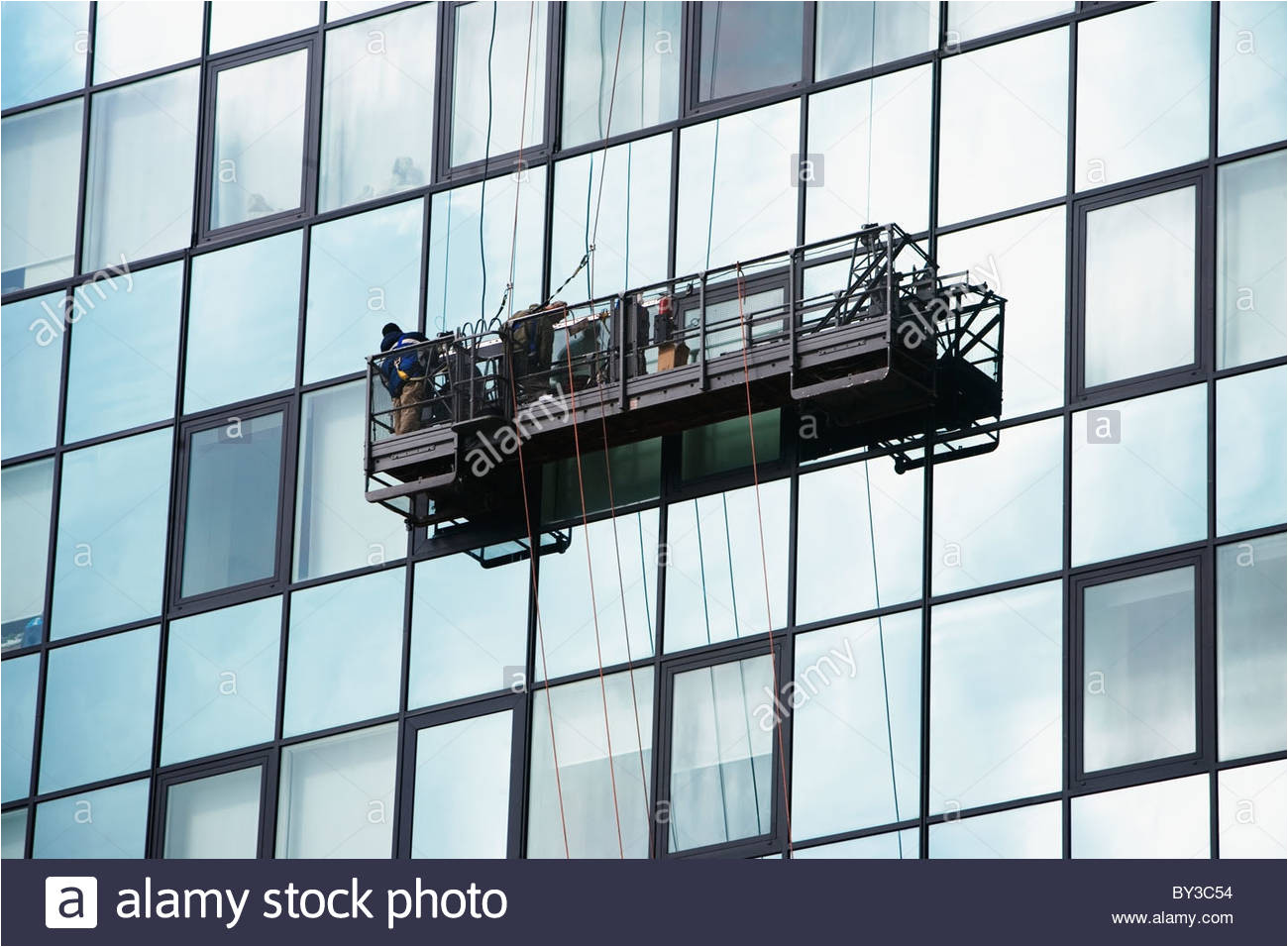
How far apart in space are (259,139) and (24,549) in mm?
6108

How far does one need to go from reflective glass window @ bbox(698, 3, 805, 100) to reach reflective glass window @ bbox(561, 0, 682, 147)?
419 millimetres

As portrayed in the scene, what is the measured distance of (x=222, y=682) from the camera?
118 ft

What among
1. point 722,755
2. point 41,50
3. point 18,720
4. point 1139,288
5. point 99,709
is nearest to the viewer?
point 1139,288

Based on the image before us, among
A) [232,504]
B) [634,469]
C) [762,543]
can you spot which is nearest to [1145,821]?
[762,543]

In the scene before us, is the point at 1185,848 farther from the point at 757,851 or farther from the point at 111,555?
the point at 111,555

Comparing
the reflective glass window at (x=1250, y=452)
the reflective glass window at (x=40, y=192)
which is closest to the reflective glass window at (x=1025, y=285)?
the reflective glass window at (x=1250, y=452)

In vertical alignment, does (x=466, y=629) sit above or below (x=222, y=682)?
above

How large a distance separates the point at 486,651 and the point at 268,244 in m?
6.79

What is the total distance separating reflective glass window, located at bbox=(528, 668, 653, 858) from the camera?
3278cm

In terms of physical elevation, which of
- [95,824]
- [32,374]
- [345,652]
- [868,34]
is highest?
[868,34]

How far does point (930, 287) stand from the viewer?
106 ft

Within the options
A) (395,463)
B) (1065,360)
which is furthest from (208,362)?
(1065,360)

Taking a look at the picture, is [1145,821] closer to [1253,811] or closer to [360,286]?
[1253,811]

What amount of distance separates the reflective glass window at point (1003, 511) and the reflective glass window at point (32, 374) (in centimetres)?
1250
